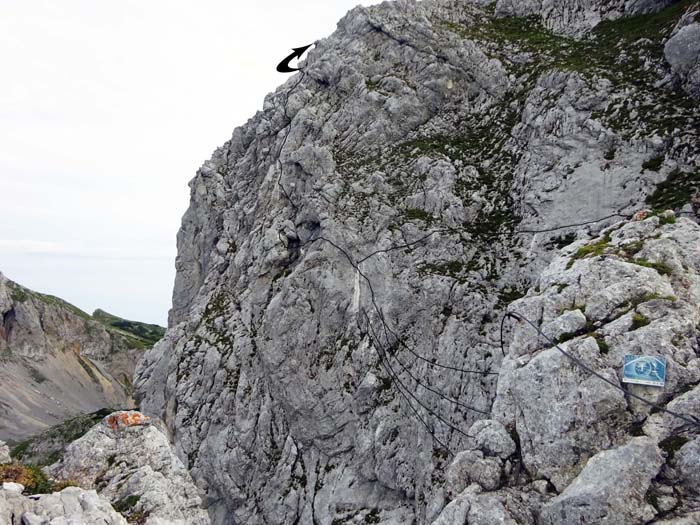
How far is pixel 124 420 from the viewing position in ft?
82.2

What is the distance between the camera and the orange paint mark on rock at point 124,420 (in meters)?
24.8

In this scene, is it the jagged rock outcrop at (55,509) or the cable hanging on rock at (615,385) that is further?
the jagged rock outcrop at (55,509)

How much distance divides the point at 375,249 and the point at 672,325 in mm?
22526

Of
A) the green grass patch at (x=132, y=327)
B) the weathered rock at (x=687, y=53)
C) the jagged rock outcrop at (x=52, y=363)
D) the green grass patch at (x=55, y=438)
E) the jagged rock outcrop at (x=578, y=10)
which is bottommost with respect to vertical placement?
the green grass patch at (x=55, y=438)

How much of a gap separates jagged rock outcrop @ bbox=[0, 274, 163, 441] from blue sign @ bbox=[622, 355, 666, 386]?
10023cm

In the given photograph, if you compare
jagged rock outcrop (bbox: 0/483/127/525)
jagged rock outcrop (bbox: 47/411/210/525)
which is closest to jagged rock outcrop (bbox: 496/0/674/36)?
jagged rock outcrop (bbox: 47/411/210/525)

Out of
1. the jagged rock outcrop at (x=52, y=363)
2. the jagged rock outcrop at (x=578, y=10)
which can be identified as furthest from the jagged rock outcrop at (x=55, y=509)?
the jagged rock outcrop at (x=52, y=363)

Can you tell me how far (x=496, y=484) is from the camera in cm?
1495

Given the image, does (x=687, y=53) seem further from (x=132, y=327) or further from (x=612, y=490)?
(x=132, y=327)

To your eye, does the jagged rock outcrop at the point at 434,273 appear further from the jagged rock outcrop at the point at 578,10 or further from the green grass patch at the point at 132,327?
the green grass patch at the point at 132,327

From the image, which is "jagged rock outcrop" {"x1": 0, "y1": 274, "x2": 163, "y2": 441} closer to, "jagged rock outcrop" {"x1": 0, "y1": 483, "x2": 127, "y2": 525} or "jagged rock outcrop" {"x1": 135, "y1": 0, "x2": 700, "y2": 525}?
"jagged rock outcrop" {"x1": 135, "y1": 0, "x2": 700, "y2": 525}

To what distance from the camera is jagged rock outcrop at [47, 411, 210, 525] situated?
20938 mm

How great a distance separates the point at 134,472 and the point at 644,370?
70.7ft

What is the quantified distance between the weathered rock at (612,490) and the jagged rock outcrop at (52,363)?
98846 mm
